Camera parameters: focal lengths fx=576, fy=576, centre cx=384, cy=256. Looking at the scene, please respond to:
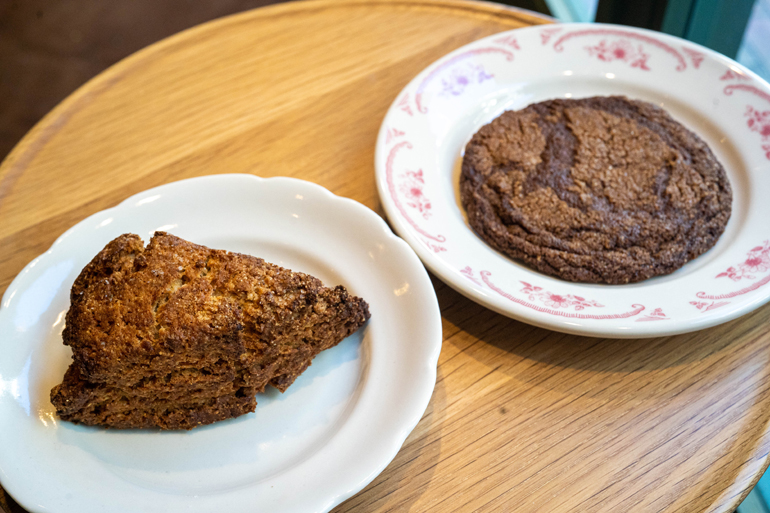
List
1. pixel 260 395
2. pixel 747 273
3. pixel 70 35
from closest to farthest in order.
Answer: pixel 260 395 → pixel 747 273 → pixel 70 35

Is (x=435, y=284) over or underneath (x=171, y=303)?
underneath

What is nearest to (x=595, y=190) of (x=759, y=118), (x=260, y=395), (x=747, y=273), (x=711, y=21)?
(x=747, y=273)

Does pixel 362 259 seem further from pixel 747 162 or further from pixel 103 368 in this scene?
pixel 747 162

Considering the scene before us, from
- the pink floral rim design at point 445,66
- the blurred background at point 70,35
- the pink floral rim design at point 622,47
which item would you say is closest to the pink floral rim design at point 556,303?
the pink floral rim design at point 445,66

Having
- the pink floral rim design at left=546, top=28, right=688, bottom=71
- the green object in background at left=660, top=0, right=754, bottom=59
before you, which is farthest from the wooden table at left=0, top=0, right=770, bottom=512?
the green object in background at left=660, top=0, right=754, bottom=59

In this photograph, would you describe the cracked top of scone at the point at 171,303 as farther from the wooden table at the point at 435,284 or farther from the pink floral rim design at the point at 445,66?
the pink floral rim design at the point at 445,66

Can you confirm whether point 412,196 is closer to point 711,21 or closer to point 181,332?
point 181,332
